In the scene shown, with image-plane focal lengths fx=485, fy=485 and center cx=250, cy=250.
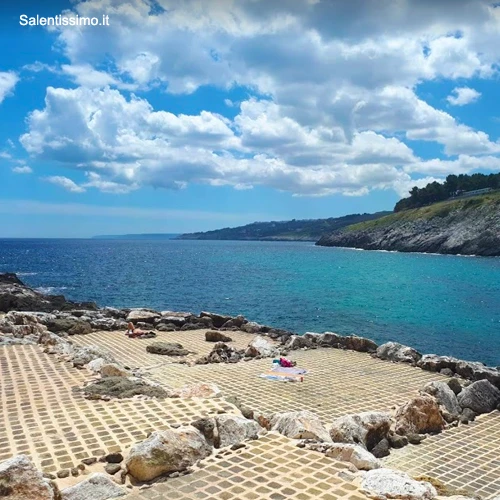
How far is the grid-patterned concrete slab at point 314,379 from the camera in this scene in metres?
14.3

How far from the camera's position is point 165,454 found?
789 centimetres

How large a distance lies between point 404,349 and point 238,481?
1556 centimetres

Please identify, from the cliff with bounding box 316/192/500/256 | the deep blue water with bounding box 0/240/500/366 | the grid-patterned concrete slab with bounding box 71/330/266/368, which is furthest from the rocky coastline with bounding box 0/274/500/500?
the cliff with bounding box 316/192/500/256

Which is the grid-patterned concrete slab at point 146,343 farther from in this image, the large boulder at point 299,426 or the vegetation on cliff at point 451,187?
the vegetation on cliff at point 451,187

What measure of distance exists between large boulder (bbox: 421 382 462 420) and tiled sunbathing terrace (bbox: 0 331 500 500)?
0.72 m

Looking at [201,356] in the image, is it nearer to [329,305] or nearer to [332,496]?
[332,496]

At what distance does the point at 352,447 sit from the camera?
27.9ft

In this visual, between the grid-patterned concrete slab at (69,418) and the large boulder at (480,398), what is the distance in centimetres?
818

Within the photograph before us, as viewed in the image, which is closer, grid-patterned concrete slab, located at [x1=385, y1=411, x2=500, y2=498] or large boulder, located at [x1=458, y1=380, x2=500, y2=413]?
grid-patterned concrete slab, located at [x1=385, y1=411, x2=500, y2=498]

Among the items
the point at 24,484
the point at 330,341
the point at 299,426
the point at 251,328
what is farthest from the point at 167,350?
the point at 24,484

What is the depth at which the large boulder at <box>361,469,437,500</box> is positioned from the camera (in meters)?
7.07

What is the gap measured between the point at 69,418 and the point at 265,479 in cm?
483

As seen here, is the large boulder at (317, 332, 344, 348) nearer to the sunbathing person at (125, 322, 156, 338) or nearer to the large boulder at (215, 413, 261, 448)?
the sunbathing person at (125, 322, 156, 338)

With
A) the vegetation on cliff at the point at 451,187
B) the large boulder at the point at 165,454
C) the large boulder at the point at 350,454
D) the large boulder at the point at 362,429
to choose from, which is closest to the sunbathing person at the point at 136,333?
the large boulder at the point at 362,429
